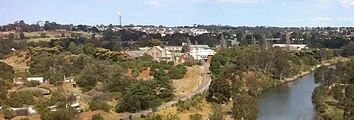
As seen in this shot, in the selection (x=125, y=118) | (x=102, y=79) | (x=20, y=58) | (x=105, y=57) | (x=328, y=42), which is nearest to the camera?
(x=125, y=118)

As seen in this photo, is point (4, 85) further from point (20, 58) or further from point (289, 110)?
point (20, 58)

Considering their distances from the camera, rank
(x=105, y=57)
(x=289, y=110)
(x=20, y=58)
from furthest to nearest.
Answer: (x=20, y=58) < (x=105, y=57) < (x=289, y=110)

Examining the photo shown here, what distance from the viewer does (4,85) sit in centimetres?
2644

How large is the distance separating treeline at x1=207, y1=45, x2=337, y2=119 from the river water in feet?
2.81

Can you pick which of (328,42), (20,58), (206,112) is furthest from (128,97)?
(328,42)

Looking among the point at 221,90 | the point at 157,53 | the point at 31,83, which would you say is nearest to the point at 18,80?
the point at 31,83

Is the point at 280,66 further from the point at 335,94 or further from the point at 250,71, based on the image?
the point at 335,94

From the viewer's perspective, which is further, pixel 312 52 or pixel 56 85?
pixel 312 52

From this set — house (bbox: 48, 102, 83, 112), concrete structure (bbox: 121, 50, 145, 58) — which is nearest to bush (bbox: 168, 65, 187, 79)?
concrete structure (bbox: 121, 50, 145, 58)

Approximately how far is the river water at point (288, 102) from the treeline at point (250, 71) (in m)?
0.86

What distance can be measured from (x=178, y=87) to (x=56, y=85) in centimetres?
851

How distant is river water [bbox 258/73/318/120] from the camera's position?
77.8 ft

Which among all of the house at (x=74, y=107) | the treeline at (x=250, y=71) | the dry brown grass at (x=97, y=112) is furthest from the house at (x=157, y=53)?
the dry brown grass at (x=97, y=112)

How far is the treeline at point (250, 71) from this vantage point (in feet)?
74.7
